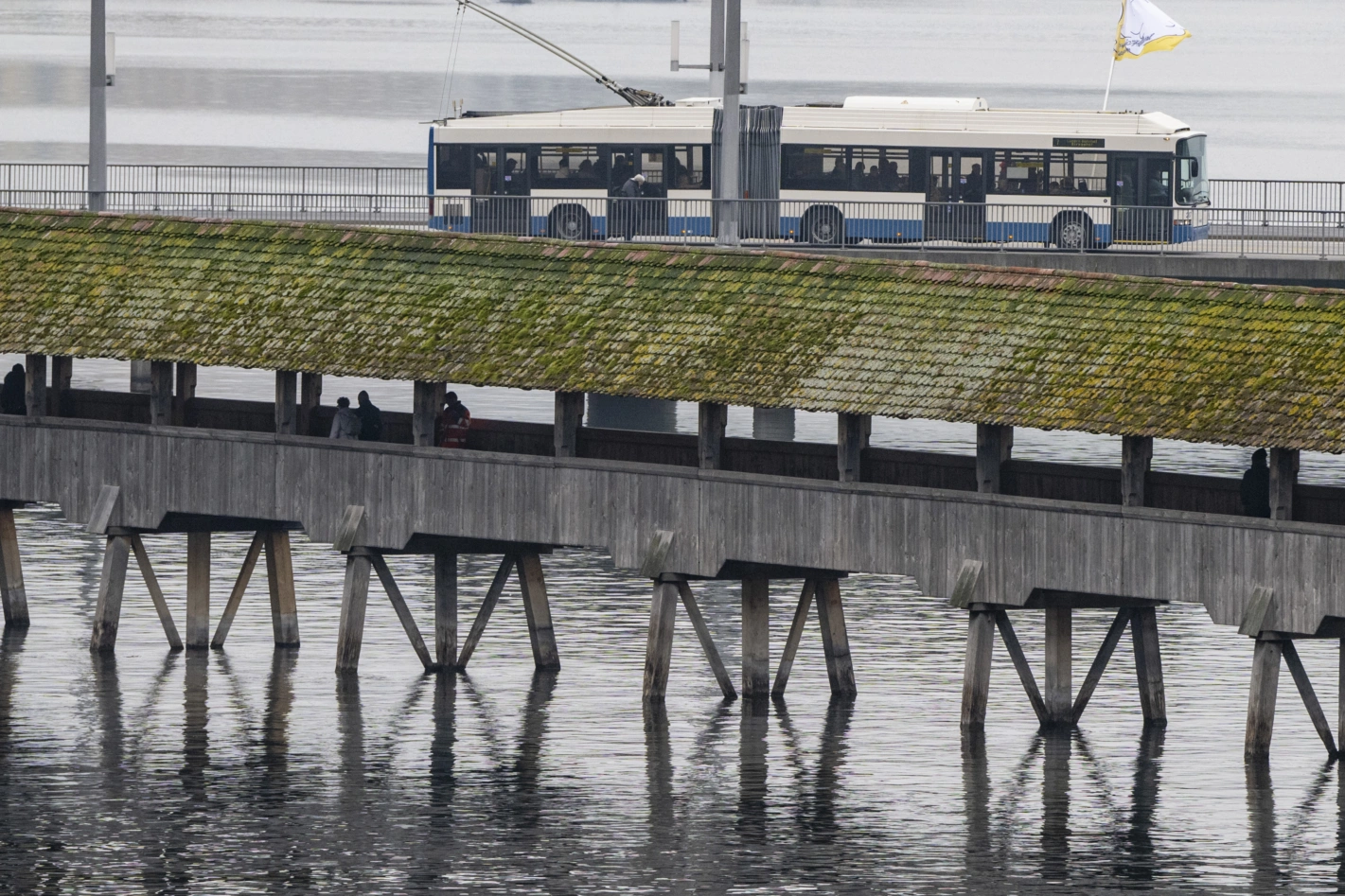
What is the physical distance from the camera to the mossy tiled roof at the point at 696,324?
124 feet

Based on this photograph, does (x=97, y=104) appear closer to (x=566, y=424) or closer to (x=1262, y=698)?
(x=566, y=424)

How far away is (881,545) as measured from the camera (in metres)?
39.8

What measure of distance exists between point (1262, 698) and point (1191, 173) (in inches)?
1306

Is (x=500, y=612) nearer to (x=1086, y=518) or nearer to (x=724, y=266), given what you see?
(x=724, y=266)

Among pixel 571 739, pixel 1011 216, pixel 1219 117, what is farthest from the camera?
pixel 1219 117

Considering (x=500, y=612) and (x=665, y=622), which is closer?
(x=665, y=622)

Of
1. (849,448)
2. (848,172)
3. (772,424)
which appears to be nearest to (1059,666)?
(849,448)

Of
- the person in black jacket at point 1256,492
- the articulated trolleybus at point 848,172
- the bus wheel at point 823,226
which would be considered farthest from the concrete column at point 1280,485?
the bus wheel at point 823,226

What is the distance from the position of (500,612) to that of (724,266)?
15131 millimetres

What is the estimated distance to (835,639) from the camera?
4522 centimetres

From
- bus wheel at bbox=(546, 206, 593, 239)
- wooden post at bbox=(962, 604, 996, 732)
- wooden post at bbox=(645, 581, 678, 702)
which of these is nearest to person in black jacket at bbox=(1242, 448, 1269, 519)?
wooden post at bbox=(962, 604, 996, 732)

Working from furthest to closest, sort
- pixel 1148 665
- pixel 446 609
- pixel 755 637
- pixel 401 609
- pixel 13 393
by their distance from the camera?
pixel 13 393 < pixel 446 609 < pixel 401 609 < pixel 755 637 < pixel 1148 665

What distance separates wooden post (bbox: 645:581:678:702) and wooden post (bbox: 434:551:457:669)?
361 centimetres

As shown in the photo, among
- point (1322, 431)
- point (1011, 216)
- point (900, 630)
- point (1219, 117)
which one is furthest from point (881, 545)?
point (1219, 117)
